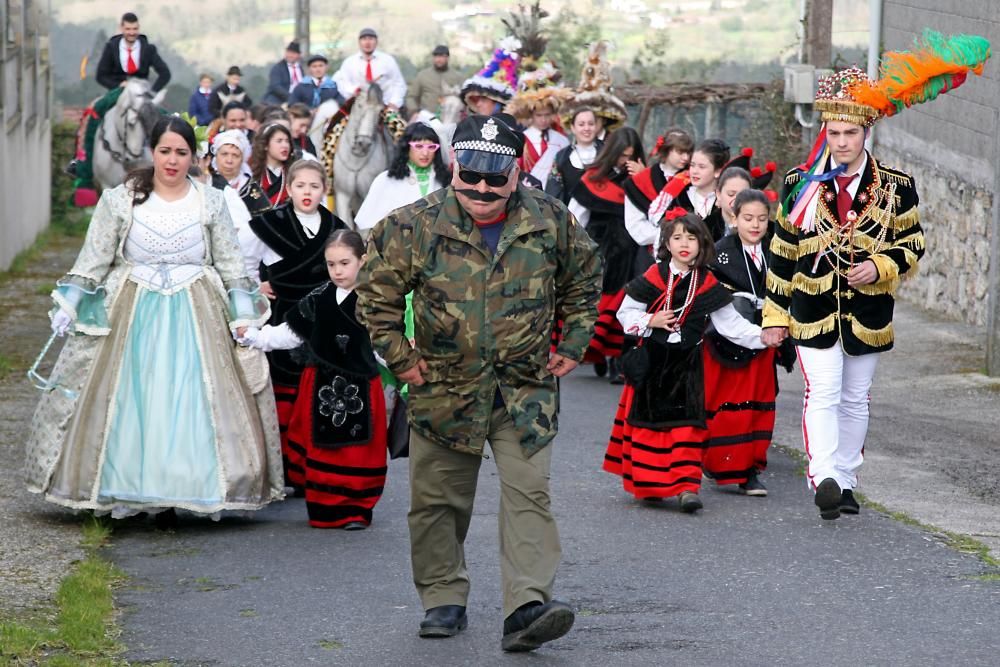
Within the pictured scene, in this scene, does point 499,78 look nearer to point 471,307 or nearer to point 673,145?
point 673,145

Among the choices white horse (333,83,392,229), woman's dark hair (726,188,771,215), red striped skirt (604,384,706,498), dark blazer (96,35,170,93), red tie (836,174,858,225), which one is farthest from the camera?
dark blazer (96,35,170,93)

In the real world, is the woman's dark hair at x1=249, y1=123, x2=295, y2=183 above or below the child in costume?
above

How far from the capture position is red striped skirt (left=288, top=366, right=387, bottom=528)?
8.38m

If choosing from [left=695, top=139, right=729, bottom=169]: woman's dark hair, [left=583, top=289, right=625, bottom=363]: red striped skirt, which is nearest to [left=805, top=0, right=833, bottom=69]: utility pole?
[left=583, top=289, right=625, bottom=363]: red striped skirt

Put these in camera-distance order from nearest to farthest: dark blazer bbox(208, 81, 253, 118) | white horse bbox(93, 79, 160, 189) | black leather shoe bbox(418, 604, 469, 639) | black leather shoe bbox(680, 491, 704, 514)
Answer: black leather shoe bbox(418, 604, 469, 639), black leather shoe bbox(680, 491, 704, 514), white horse bbox(93, 79, 160, 189), dark blazer bbox(208, 81, 253, 118)

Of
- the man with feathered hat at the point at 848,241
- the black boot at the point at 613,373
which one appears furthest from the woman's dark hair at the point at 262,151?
the man with feathered hat at the point at 848,241

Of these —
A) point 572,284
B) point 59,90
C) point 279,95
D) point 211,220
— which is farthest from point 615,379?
point 59,90

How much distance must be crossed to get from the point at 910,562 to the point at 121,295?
3596 mm

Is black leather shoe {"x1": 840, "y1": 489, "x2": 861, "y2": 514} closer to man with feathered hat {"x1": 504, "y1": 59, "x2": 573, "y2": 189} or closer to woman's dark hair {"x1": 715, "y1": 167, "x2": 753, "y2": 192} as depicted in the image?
woman's dark hair {"x1": 715, "y1": 167, "x2": 753, "y2": 192}

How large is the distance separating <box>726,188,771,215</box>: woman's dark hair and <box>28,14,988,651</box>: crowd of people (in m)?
0.02

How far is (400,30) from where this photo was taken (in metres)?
37.5

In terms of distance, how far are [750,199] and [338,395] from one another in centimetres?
243

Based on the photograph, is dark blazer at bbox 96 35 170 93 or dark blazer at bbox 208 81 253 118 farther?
dark blazer at bbox 208 81 253 118

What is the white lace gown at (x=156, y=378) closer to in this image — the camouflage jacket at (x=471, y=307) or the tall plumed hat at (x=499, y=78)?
the camouflage jacket at (x=471, y=307)
